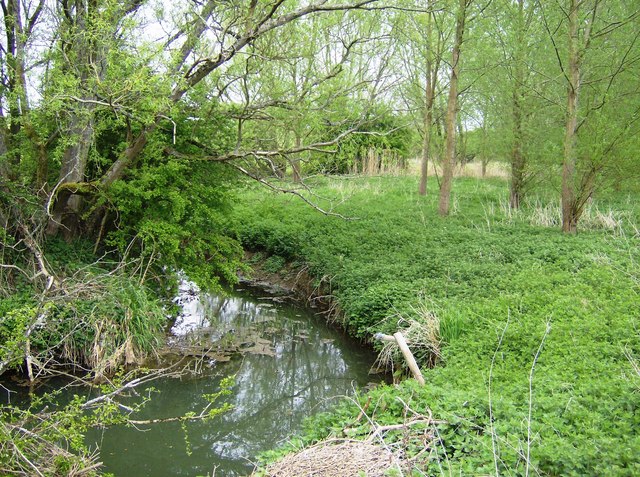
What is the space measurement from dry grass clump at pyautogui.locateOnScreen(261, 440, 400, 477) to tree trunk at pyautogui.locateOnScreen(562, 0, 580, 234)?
7853mm

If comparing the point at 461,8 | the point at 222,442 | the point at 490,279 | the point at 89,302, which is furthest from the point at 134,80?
the point at 461,8

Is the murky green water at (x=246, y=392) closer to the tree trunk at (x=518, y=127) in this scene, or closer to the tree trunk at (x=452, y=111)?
the tree trunk at (x=452, y=111)

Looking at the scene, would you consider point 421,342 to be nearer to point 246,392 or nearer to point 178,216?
point 246,392

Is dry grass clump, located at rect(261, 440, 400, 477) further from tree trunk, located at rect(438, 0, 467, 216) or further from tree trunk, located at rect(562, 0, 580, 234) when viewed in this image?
tree trunk, located at rect(438, 0, 467, 216)

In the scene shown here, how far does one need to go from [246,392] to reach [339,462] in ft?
10.8

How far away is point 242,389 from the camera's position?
6.52 metres

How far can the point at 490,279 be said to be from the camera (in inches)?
290

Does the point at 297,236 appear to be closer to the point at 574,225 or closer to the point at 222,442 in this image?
the point at 574,225

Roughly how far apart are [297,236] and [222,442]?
21.3 ft

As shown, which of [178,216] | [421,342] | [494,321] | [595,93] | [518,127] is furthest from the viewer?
[518,127]

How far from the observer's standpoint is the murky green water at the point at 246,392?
4926 mm

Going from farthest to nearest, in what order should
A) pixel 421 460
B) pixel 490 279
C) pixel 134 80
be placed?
pixel 490 279 → pixel 134 80 → pixel 421 460

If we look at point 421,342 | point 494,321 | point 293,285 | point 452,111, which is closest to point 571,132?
point 452,111

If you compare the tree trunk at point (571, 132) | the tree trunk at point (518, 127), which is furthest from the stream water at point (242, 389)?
the tree trunk at point (518, 127)
